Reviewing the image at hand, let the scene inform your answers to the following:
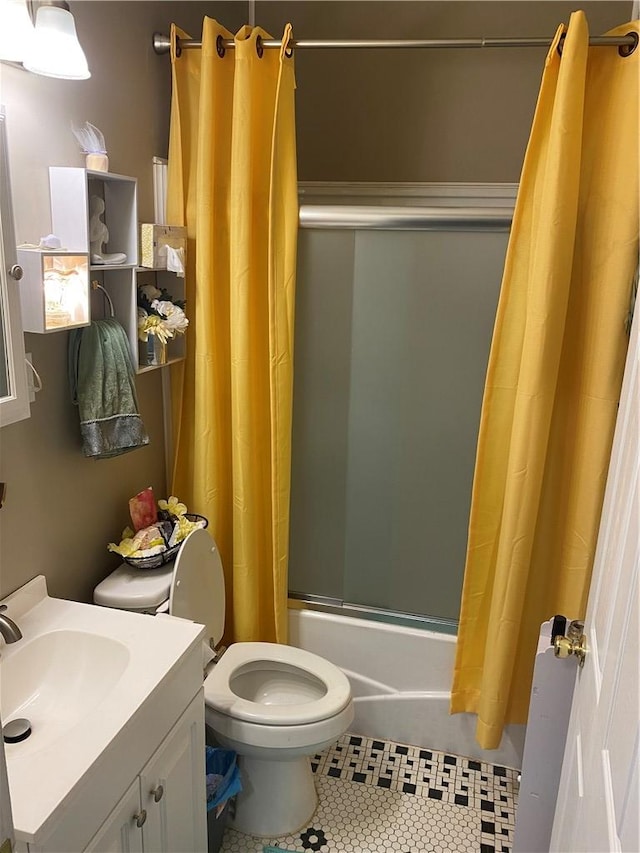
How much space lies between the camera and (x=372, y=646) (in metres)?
2.25

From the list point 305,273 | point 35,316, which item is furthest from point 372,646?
point 35,316

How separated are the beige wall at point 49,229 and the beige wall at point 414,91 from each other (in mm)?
498

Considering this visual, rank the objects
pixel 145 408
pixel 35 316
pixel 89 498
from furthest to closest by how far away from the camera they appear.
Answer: pixel 145 408 → pixel 89 498 → pixel 35 316

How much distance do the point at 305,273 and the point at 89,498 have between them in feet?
3.06

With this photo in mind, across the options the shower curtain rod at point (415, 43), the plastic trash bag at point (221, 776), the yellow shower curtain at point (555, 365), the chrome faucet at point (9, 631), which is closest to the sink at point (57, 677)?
the chrome faucet at point (9, 631)

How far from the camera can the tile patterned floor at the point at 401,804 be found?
6.28 feet

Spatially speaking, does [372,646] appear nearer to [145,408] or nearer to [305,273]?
[145,408]

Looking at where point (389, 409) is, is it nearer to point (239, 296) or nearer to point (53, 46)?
point (239, 296)

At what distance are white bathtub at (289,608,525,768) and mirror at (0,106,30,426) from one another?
134 cm

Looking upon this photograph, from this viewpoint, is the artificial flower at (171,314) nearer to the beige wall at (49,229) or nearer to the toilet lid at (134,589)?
the beige wall at (49,229)

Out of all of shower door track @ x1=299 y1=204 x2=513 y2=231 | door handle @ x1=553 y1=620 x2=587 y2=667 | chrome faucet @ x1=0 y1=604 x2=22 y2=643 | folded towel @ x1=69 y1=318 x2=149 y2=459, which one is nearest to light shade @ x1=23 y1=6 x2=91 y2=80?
folded towel @ x1=69 y1=318 x2=149 y2=459

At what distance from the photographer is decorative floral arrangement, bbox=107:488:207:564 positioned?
1.84 m

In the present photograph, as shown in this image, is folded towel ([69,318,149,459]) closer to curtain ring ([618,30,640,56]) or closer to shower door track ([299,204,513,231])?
shower door track ([299,204,513,231])

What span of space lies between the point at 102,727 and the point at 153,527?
2.62ft
